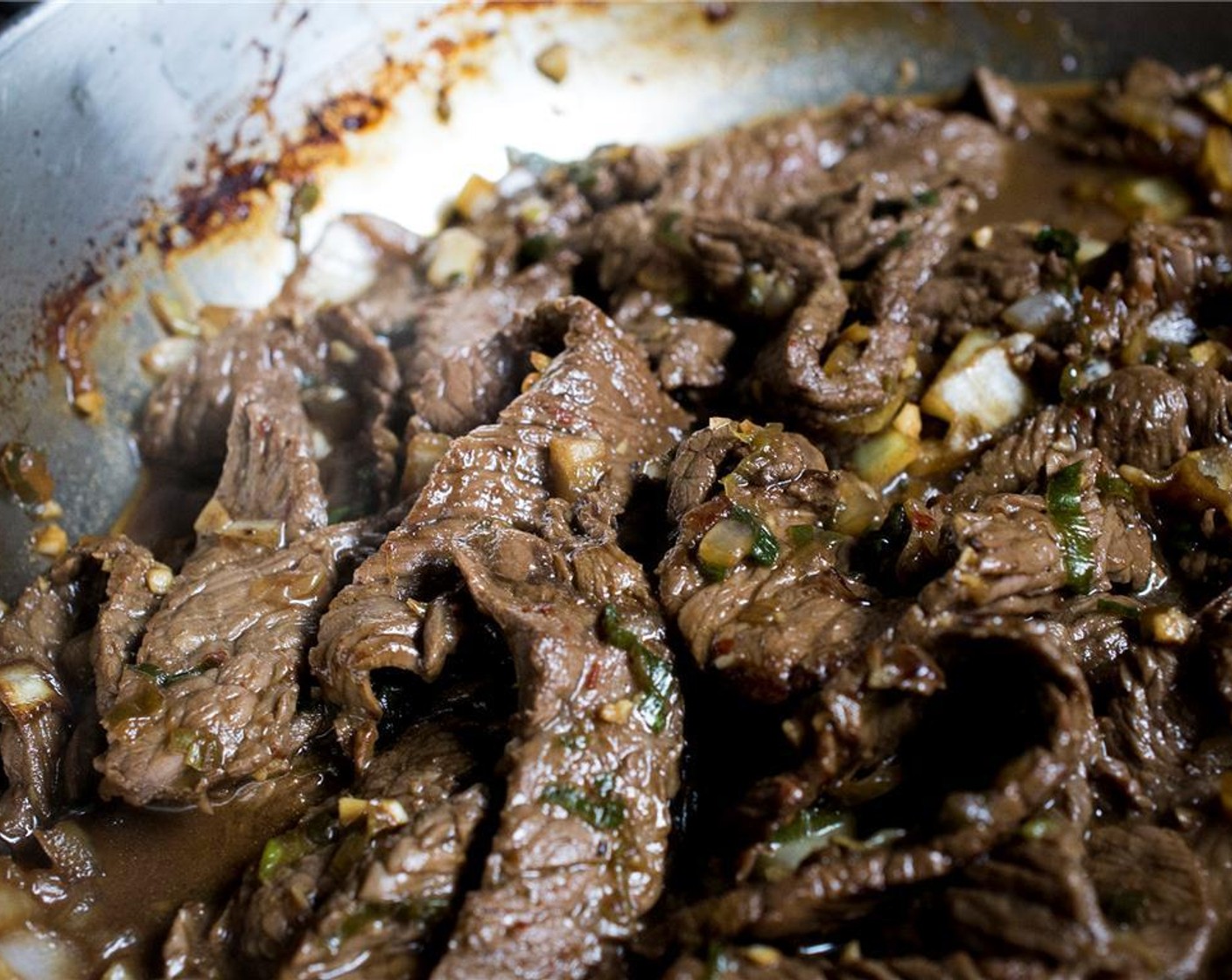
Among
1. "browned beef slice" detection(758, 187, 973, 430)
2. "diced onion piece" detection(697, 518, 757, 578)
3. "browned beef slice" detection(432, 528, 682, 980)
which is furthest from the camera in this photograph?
"browned beef slice" detection(758, 187, 973, 430)

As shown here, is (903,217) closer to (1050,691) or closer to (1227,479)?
(1227,479)

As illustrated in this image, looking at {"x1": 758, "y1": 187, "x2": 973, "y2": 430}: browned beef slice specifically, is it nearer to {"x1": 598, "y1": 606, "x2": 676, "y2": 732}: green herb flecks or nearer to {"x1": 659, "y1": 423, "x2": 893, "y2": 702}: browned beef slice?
{"x1": 659, "y1": 423, "x2": 893, "y2": 702}: browned beef slice

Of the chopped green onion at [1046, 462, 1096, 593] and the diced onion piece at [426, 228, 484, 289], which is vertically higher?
the diced onion piece at [426, 228, 484, 289]

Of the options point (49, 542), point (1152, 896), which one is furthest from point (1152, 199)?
point (49, 542)

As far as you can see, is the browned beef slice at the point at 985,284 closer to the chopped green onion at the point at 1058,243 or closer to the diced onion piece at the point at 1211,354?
the chopped green onion at the point at 1058,243

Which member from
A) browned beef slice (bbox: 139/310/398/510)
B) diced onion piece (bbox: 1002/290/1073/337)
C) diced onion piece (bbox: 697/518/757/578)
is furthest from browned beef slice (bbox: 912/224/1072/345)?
browned beef slice (bbox: 139/310/398/510)

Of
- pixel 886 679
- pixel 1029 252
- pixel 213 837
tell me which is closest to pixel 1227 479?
pixel 1029 252

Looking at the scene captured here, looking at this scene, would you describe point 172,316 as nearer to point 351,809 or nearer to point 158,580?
point 158,580
